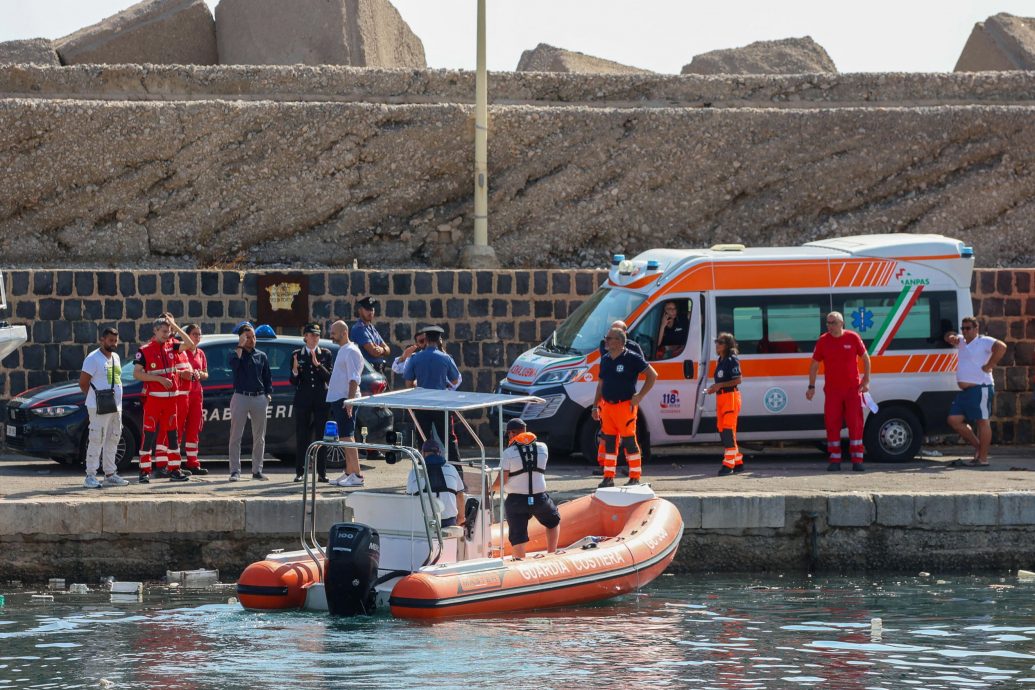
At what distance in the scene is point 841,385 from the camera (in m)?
17.9

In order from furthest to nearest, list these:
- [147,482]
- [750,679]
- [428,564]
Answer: [147,482], [428,564], [750,679]

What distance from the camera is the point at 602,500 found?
15172 mm

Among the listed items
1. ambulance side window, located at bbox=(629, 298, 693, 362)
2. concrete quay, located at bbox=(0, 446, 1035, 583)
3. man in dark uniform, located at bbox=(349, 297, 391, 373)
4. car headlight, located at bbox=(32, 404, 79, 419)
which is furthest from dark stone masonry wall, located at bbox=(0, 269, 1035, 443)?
concrete quay, located at bbox=(0, 446, 1035, 583)

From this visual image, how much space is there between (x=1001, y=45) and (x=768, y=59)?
18.1 ft

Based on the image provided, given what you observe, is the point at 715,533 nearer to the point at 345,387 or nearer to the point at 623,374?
the point at 623,374

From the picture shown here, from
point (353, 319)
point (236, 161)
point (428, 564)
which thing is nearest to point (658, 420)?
point (353, 319)

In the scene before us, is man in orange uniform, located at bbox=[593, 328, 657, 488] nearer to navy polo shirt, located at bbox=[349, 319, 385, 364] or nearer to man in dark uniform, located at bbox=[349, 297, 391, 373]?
man in dark uniform, located at bbox=[349, 297, 391, 373]

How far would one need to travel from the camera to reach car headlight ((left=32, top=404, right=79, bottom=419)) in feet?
58.5

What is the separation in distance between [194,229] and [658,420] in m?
14.9

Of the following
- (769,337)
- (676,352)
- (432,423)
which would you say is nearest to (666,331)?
(676,352)

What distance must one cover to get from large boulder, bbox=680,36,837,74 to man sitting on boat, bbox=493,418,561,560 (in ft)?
89.9

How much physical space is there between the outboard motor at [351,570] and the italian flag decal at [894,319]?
8.15 metres

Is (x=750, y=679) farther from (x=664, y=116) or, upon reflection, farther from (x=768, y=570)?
(x=664, y=116)

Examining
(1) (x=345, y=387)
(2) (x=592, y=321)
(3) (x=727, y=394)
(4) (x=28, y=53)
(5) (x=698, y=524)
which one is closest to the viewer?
(5) (x=698, y=524)
